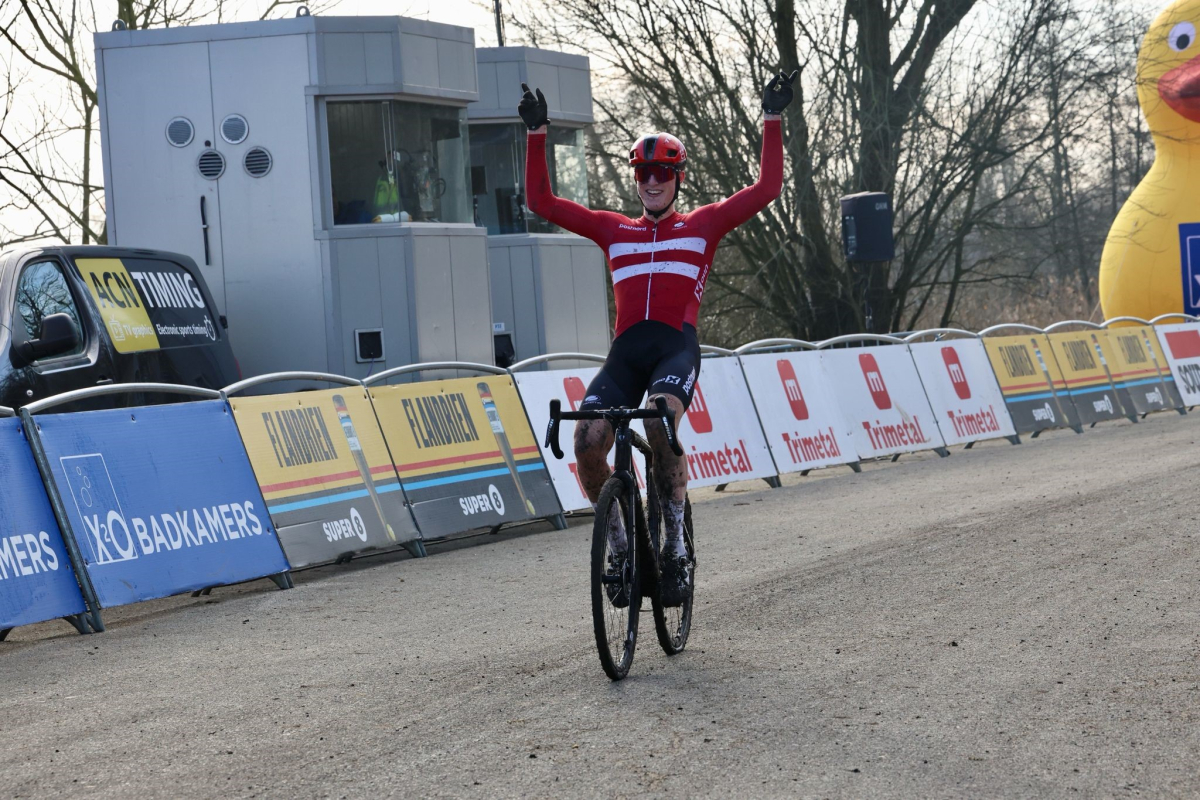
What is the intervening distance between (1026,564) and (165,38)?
30.8 feet

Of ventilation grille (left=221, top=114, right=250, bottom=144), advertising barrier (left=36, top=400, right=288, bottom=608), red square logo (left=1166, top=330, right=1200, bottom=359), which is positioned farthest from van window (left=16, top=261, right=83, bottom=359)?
red square logo (left=1166, top=330, right=1200, bottom=359)

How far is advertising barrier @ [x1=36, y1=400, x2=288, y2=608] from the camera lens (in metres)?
8.16

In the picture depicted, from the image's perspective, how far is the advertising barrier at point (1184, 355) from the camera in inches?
846

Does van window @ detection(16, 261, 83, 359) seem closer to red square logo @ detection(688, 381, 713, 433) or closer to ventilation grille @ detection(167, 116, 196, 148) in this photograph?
ventilation grille @ detection(167, 116, 196, 148)

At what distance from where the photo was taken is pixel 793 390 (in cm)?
1480

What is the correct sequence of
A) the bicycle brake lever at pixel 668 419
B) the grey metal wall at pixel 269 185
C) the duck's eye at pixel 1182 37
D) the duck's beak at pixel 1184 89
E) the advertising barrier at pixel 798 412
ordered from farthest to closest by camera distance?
the duck's beak at pixel 1184 89 < the duck's eye at pixel 1182 37 < the advertising barrier at pixel 798 412 < the grey metal wall at pixel 269 185 < the bicycle brake lever at pixel 668 419

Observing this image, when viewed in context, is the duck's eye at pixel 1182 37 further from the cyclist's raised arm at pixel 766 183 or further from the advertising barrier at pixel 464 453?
the cyclist's raised arm at pixel 766 183

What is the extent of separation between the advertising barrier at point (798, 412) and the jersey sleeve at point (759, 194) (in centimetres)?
779

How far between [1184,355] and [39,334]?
17.4 meters

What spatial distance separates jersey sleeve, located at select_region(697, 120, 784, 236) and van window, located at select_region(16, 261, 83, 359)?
5.12 metres

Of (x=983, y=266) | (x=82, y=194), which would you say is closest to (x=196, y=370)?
(x=82, y=194)

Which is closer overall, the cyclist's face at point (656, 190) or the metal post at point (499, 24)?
the cyclist's face at point (656, 190)

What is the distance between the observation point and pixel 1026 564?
27.0ft

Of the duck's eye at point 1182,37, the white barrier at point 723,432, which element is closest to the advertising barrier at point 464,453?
the white barrier at point 723,432
